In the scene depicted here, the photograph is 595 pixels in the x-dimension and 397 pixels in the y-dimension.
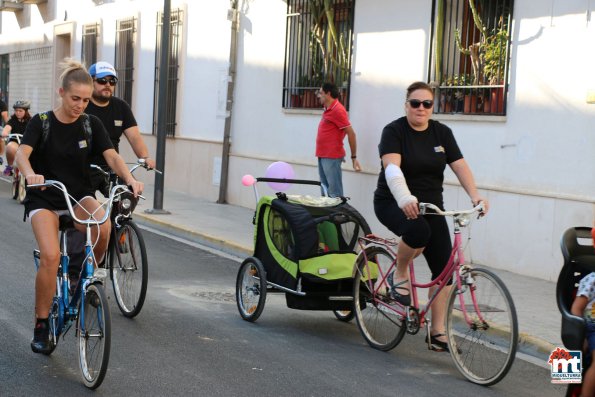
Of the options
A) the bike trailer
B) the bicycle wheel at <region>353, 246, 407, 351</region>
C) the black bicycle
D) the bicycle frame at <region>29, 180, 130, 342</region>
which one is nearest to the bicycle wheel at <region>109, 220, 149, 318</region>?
the black bicycle

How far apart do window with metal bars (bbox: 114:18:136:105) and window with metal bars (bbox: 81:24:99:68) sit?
1721 millimetres

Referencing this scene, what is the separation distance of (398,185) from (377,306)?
46.2 inches

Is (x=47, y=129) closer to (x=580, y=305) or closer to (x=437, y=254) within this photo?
(x=437, y=254)

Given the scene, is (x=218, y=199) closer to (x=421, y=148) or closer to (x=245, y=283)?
(x=245, y=283)

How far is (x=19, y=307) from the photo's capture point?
7.98m

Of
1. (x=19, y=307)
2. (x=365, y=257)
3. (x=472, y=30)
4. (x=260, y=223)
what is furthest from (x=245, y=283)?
(x=472, y=30)

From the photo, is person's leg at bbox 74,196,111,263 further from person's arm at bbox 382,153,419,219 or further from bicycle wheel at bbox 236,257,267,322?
person's arm at bbox 382,153,419,219

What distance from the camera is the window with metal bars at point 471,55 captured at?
37.4 ft

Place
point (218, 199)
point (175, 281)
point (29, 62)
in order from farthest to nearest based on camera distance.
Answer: point (29, 62), point (218, 199), point (175, 281)

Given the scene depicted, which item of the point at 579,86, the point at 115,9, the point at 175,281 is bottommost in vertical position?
the point at 175,281

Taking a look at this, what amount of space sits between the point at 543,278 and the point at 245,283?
12.7ft

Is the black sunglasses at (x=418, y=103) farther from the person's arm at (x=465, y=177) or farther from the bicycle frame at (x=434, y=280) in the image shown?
the bicycle frame at (x=434, y=280)

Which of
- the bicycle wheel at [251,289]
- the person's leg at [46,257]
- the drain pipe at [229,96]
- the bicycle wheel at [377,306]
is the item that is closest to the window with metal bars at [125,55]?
the drain pipe at [229,96]

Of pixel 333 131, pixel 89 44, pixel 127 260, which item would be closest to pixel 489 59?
pixel 333 131
